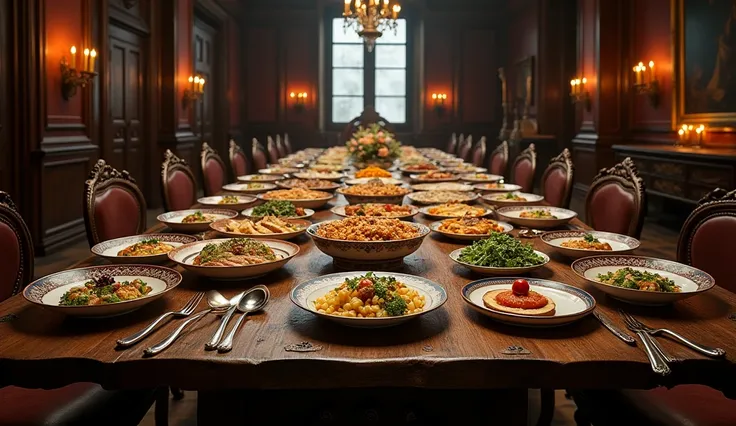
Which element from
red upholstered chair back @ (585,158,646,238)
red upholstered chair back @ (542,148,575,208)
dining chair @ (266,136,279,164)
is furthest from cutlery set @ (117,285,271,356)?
dining chair @ (266,136,279,164)

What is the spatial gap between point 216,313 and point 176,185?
2.03 metres

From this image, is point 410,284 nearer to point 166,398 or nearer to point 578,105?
point 166,398

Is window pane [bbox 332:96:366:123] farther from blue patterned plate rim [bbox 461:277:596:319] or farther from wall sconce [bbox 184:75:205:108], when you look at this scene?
blue patterned plate rim [bbox 461:277:596:319]

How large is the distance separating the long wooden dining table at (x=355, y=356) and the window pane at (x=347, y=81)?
11121mm

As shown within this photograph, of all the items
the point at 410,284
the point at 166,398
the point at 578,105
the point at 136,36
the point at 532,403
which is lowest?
the point at 532,403

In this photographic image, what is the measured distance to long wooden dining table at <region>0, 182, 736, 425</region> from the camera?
1.07m

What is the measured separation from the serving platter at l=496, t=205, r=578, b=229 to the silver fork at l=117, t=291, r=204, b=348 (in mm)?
1268

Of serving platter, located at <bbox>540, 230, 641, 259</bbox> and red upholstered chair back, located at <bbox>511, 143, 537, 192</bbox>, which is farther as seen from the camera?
red upholstered chair back, located at <bbox>511, 143, 537, 192</bbox>

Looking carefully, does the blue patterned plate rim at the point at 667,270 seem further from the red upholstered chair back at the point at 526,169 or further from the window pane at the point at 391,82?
the window pane at the point at 391,82

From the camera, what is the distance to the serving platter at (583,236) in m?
1.78

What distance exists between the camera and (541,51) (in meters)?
9.78

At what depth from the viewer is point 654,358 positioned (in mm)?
1073

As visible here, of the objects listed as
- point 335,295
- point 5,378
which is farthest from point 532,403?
point 5,378

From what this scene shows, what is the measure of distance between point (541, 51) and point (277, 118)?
16.6 ft
